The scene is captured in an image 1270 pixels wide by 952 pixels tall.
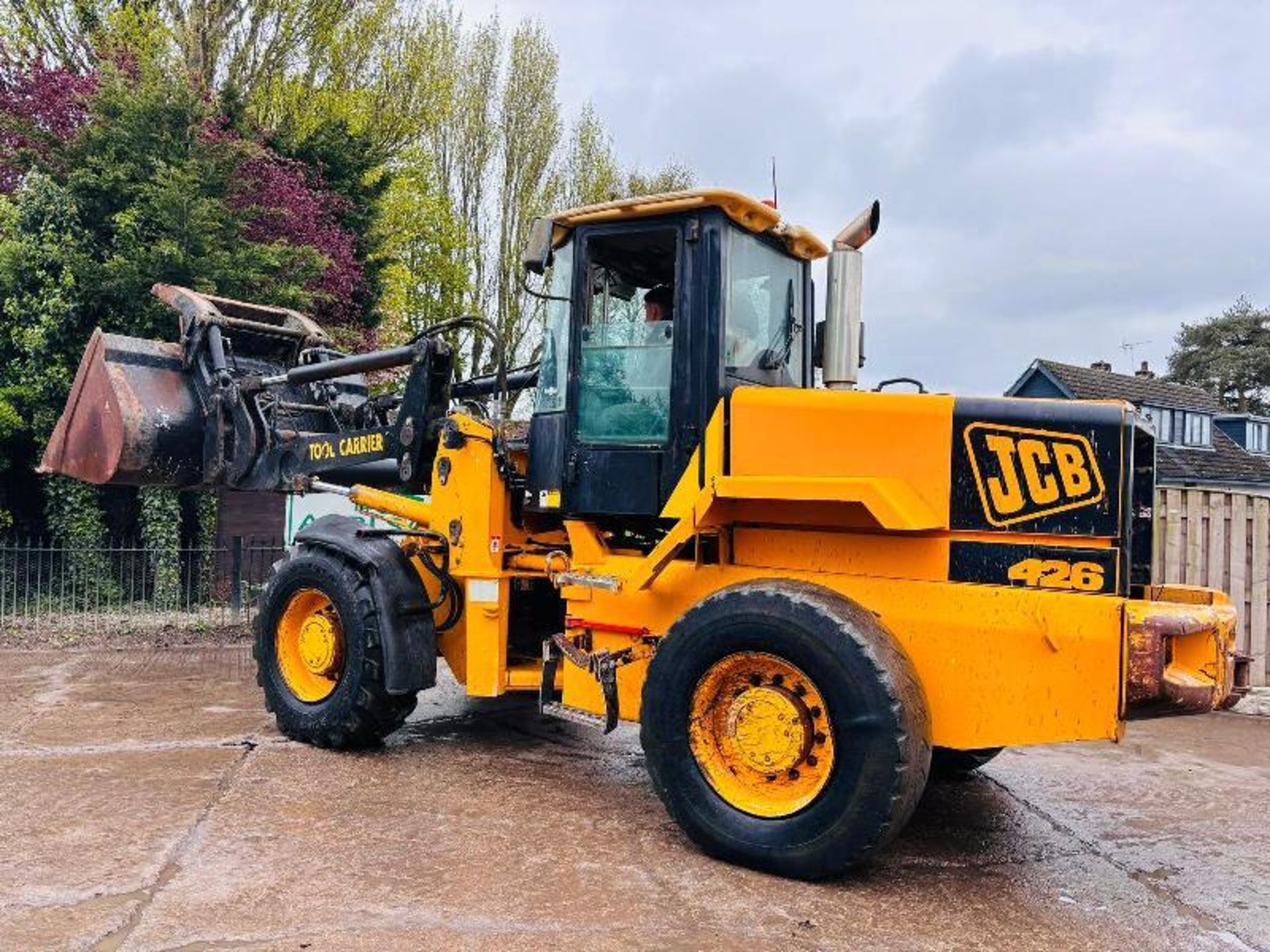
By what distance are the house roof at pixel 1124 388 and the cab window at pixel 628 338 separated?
21.9 m

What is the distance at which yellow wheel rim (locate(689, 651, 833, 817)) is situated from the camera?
3.99 metres

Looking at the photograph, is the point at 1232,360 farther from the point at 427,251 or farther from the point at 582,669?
the point at 582,669

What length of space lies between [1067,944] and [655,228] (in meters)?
3.33

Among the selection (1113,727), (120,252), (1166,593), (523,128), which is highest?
(523,128)

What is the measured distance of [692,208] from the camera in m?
4.71

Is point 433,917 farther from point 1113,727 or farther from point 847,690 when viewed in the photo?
point 1113,727

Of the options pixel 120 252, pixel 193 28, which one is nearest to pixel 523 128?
pixel 193 28

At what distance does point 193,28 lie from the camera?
575 inches

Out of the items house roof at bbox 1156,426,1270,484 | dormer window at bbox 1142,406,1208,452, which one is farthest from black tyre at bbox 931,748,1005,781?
dormer window at bbox 1142,406,1208,452

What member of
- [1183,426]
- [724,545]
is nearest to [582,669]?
[724,545]

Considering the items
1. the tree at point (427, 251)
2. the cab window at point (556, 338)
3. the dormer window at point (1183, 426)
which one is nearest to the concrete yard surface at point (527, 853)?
the cab window at point (556, 338)

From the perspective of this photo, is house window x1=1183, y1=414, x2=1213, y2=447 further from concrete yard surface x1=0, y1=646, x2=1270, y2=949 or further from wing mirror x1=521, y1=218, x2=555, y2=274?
wing mirror x1=521, y1=218, x2=555, y2=274

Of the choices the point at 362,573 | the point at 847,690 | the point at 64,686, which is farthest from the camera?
the point at 64,686

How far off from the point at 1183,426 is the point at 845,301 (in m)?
26.6
